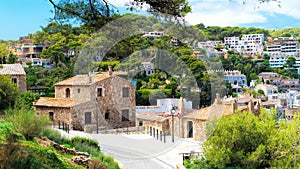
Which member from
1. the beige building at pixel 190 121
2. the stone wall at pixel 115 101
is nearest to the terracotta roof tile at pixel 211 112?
the beige building at pixel 190 121

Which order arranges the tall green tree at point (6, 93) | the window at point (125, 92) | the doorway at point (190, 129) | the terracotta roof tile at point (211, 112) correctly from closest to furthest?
1. the tall green tree at point (6, 93)
2. the terracotta roof tile at point (211, 112)
3. the doorway at point (190, 129)
4. the window at point (125, 92)

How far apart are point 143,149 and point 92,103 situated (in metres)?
3.40

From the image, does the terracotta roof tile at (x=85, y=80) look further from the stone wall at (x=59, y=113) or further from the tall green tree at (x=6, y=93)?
the tall green tree at (x=6, y=93)

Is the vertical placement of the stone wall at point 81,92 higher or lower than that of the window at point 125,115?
higher

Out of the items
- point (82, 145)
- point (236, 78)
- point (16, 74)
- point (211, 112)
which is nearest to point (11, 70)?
point (16, 74)

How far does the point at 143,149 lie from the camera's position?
12492 millimetres

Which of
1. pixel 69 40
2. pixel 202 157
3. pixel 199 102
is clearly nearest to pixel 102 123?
pixel 202 157

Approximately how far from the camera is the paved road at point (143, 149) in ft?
36.0

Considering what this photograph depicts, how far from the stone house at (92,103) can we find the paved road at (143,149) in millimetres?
891

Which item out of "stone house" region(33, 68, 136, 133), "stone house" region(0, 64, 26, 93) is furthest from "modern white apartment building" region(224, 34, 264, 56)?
"stone house" region(0, 64, 26, 93)

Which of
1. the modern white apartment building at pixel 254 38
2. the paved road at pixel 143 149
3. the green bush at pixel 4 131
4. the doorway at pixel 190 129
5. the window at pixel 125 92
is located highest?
the modern white apartment building at pixel 254 38

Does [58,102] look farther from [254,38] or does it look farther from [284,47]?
[254,38]

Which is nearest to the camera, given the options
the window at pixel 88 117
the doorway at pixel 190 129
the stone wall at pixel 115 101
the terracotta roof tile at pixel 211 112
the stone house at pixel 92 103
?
the terracotta roof tile at pixel 211 112

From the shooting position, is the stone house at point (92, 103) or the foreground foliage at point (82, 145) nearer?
the foreground foliage at point (82, 145)
